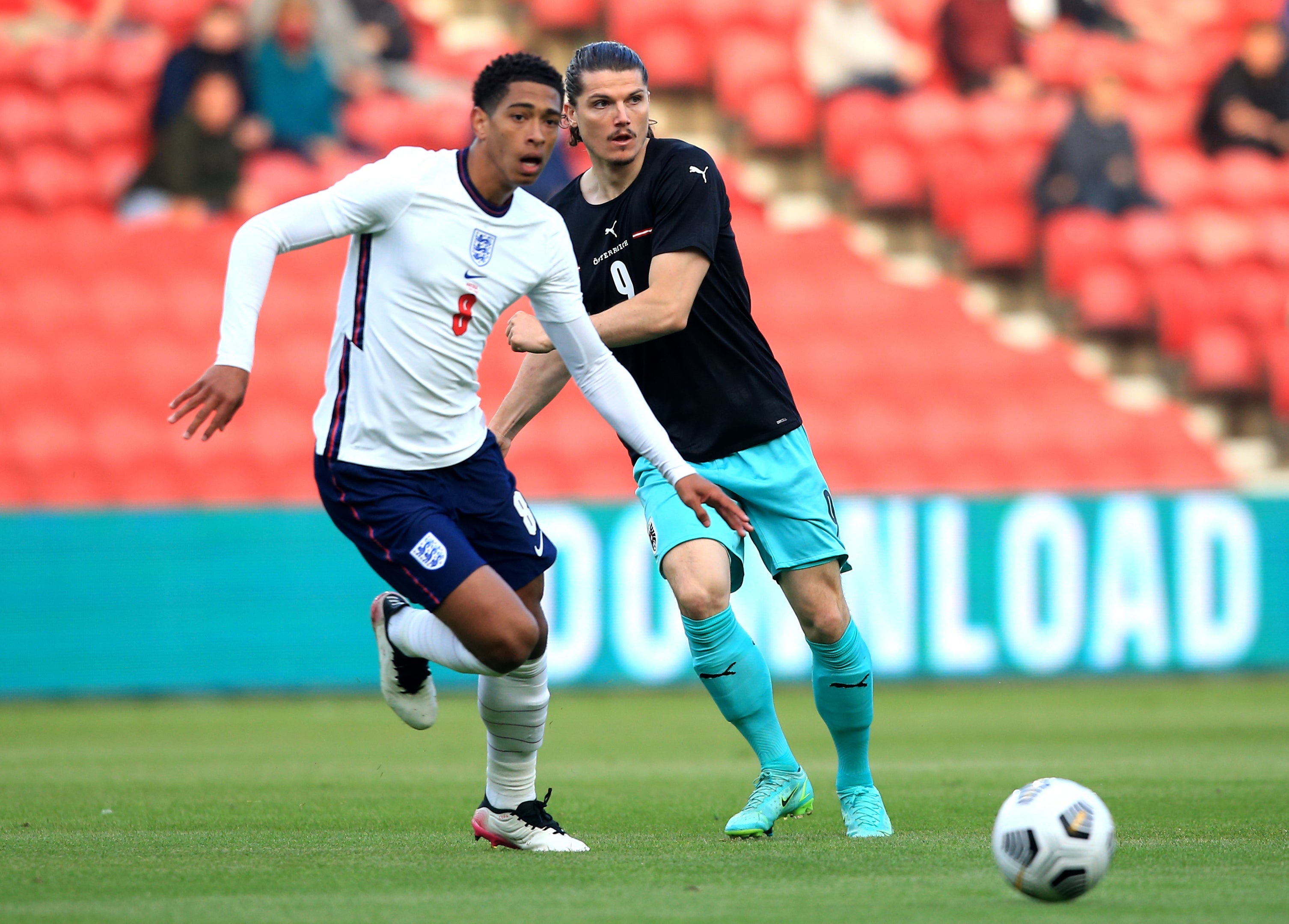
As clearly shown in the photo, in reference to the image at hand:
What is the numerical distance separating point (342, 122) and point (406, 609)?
1093 centimetres

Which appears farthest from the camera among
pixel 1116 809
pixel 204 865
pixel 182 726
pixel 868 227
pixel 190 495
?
pixel 868 227

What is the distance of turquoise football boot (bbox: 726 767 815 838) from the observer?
17.2 ft

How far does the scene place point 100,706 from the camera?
453 inches

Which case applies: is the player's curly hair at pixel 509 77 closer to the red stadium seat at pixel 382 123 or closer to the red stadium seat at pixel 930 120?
the red stadium seat at pixel 382 123

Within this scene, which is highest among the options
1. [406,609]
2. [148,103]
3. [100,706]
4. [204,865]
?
[148,103]

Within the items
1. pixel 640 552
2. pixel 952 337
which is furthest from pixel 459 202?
pixel 952 337

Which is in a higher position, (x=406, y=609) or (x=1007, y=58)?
(x=1007, y=58)

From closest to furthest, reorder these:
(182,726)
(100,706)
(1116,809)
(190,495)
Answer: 1. (1116,809)
2. (182,726)
3. (100,706)
4. (190,495)

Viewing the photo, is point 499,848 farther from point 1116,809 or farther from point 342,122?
point 342,122

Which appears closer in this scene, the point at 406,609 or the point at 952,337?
the point at 406,609

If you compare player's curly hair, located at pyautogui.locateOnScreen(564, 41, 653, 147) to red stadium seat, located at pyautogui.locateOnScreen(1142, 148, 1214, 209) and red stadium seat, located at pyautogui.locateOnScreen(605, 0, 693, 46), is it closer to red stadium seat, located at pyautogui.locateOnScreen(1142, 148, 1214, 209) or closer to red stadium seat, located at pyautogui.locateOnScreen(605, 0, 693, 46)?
red stadium seat, located at pyautogui.locateOnScreen(605, 0, 693, 46)

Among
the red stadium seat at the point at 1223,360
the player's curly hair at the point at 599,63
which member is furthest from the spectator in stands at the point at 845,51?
the player's curly hair at the point at 599,63

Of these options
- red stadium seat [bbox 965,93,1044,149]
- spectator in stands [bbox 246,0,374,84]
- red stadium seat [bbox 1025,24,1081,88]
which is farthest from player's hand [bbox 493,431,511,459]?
red stadium seat [bbox 1025,24,1081,88]

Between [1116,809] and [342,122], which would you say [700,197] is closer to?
[1116,809]
